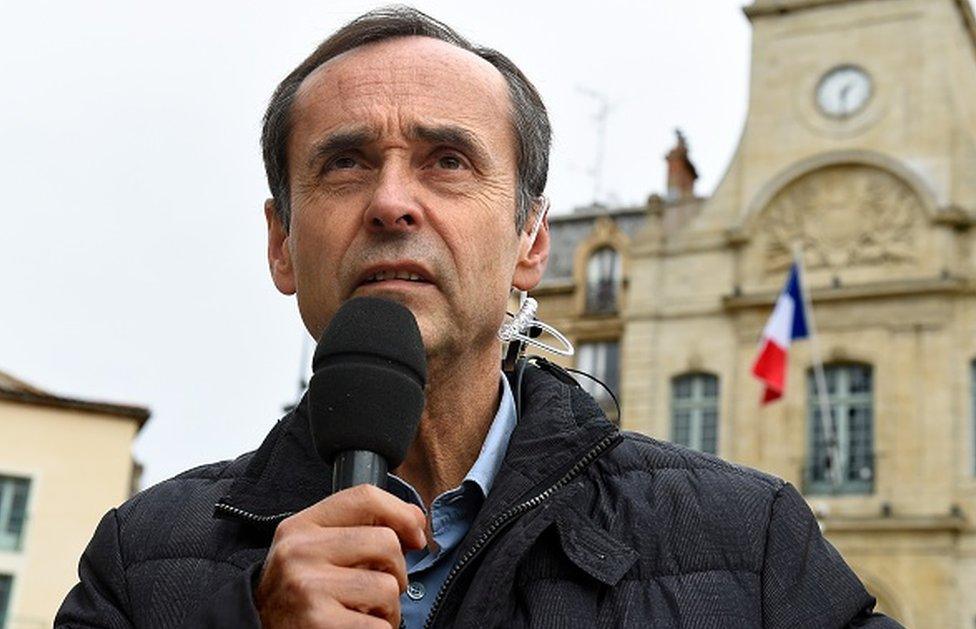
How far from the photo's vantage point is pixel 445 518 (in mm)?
Result: 2830

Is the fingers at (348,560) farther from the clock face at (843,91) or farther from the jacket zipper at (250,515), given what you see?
the clock face at (843,91)

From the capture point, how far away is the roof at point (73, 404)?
3353cm

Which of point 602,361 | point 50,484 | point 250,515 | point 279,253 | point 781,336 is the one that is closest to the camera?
point 250,515

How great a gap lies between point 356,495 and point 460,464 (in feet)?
3.06

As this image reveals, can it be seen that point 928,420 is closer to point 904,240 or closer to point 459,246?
point 904,240

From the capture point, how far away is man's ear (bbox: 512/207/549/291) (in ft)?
10.5

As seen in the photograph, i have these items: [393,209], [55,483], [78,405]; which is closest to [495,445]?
[393,209]

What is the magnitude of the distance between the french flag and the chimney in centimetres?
636

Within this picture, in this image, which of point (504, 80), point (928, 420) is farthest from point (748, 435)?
point (504, 80)

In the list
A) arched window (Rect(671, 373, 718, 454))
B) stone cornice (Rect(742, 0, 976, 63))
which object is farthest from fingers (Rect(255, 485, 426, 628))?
stone cornice (Rect(742, 0, 976, 63))

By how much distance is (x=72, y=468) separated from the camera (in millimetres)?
33750

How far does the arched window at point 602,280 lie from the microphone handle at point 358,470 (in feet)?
92.2

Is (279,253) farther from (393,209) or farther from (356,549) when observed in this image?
(356,549)

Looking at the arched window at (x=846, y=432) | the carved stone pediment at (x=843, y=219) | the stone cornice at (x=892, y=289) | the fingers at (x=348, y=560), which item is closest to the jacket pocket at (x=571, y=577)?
the fingers at (x=348, y=560)
